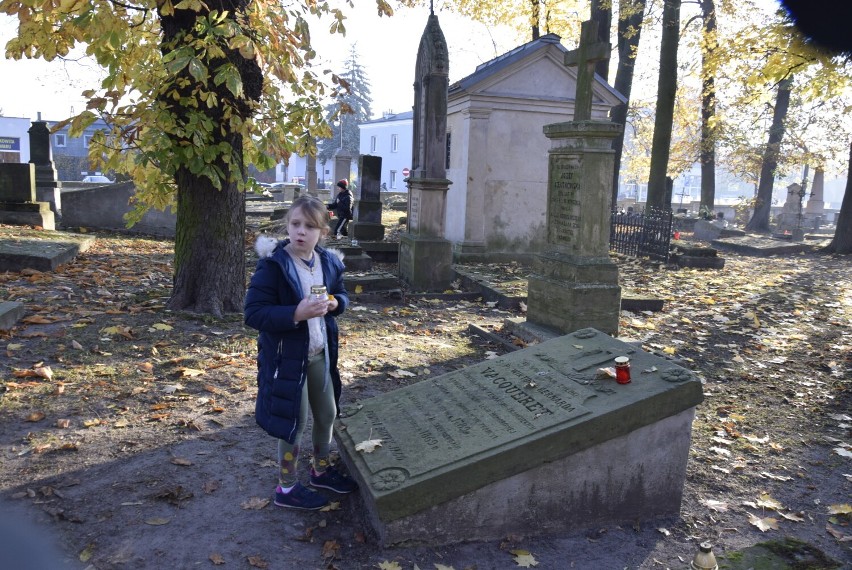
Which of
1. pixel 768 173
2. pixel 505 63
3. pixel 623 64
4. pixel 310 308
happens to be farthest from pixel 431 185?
pixel 768 173

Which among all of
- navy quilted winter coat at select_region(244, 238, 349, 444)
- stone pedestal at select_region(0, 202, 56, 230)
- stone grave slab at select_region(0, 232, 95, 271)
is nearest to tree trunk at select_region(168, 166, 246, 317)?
stone grave slab at select_region(0, 232, 95, 271)

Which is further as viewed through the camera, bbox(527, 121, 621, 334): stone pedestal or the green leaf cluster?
bbox(527, 121, 621, 334): stone pedestal

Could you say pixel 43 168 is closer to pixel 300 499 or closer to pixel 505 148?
pixel 505 148

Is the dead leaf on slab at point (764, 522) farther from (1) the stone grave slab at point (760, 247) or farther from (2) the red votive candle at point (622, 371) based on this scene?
(1) the stone grave slab at point (760, 247)

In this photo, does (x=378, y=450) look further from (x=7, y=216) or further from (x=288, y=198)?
(x=288, y=198)

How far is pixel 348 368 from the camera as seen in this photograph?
235 inches

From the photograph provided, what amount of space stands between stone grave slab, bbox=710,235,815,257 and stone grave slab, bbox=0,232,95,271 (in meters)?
18.2

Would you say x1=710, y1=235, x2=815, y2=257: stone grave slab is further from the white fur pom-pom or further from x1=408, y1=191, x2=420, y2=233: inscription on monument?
the white fur pom-pom

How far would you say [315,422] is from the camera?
361 cm

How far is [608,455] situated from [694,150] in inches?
1335

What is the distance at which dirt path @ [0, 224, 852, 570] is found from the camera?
324 cm

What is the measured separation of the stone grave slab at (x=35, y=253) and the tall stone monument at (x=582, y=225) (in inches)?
263

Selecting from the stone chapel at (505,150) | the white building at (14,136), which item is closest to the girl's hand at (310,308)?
the stone chapel at (505,150)

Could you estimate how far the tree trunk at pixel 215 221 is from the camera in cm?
680
